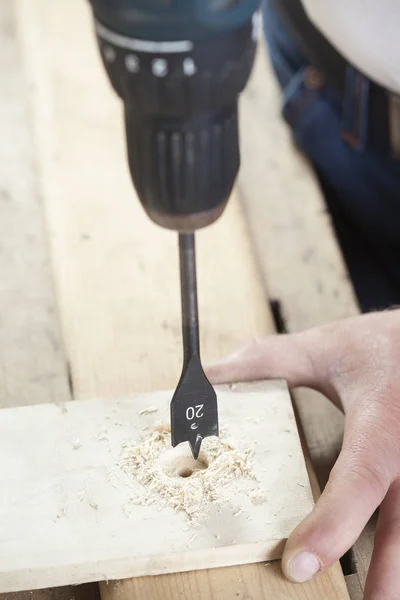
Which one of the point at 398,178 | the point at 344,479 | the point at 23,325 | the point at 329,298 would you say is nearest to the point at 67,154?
the point at 23,325

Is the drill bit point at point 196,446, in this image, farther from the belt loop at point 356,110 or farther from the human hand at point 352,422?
the belt loop at point 356,110

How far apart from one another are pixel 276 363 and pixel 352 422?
0.43 feet

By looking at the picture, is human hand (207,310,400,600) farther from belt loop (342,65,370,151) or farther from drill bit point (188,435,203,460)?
belt loop (342,65,370,151)

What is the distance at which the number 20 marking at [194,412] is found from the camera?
84 cm

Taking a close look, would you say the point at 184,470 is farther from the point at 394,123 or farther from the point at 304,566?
the point at 394,123

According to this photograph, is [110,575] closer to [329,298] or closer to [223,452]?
[223,452]

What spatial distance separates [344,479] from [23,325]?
52 cm

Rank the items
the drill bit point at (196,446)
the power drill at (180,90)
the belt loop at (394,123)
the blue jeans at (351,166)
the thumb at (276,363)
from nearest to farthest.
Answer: the power drill at (180,90) < the drill bit point at (196,446) < the thumb at (276,363) < the belt loop at (394,123) < the blue jeans at (351,166)

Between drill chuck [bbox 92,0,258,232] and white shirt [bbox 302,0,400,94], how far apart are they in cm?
50

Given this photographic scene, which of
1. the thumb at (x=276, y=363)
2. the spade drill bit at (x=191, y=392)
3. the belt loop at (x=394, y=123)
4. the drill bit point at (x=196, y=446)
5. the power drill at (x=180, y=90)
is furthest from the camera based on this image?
the belt loop at (x=394, y=123)

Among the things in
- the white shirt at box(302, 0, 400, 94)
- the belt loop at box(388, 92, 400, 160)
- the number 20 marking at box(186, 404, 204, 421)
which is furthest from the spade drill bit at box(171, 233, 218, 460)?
the belt loop at box(388, 92, 400, 160)

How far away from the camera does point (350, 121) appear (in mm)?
1434

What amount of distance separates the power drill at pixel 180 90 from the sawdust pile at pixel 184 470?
289 mm

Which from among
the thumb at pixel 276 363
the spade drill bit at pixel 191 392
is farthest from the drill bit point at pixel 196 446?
the thumb at pixel 276 363
